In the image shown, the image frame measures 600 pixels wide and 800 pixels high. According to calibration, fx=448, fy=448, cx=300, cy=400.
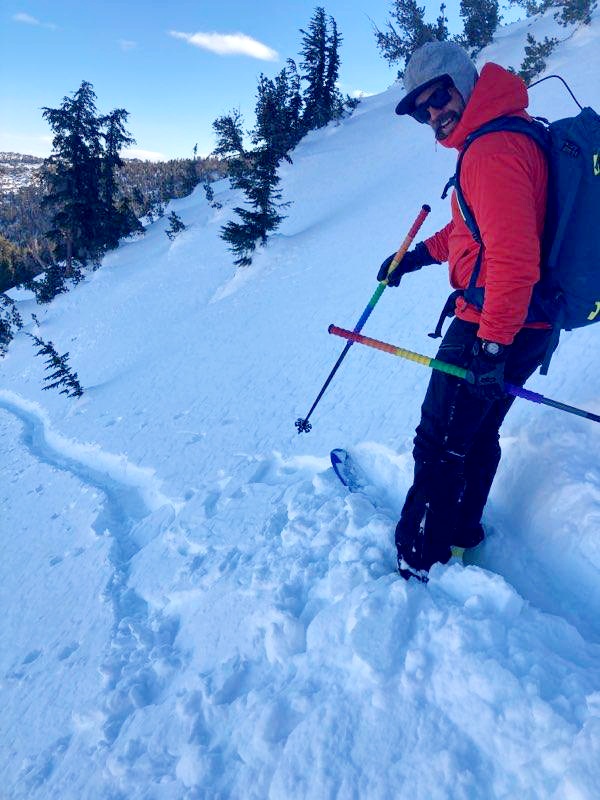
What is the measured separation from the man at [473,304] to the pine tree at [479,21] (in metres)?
32.0

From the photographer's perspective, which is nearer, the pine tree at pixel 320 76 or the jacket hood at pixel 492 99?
the jacket hood at pixel 492 99

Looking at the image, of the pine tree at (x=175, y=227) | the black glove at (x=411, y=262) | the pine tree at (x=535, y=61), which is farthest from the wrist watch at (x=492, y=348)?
the pine tree at (x=175, y=227)

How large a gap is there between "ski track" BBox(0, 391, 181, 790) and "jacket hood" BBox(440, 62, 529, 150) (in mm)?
3651

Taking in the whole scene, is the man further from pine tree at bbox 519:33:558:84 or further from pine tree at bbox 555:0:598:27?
pine tree at bbox 555:0:598:27

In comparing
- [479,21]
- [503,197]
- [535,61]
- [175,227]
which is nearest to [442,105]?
[503,197]

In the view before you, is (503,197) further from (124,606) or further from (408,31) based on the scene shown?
(408,31)

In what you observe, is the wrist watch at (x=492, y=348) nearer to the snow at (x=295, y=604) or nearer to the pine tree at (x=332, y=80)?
the snow at (x=295, y=604)

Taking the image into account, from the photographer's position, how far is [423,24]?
86.8 ft

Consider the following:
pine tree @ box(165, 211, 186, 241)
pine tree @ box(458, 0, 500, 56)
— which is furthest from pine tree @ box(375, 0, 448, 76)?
pine tree @ box(165, 211, 186, 241)

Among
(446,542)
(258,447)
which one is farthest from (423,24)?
(446,542)

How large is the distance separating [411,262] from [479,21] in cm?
3308

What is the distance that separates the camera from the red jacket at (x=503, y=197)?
6.41ft

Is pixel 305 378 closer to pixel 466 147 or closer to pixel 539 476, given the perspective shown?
pixel 539 476

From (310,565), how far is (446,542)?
993 mm
